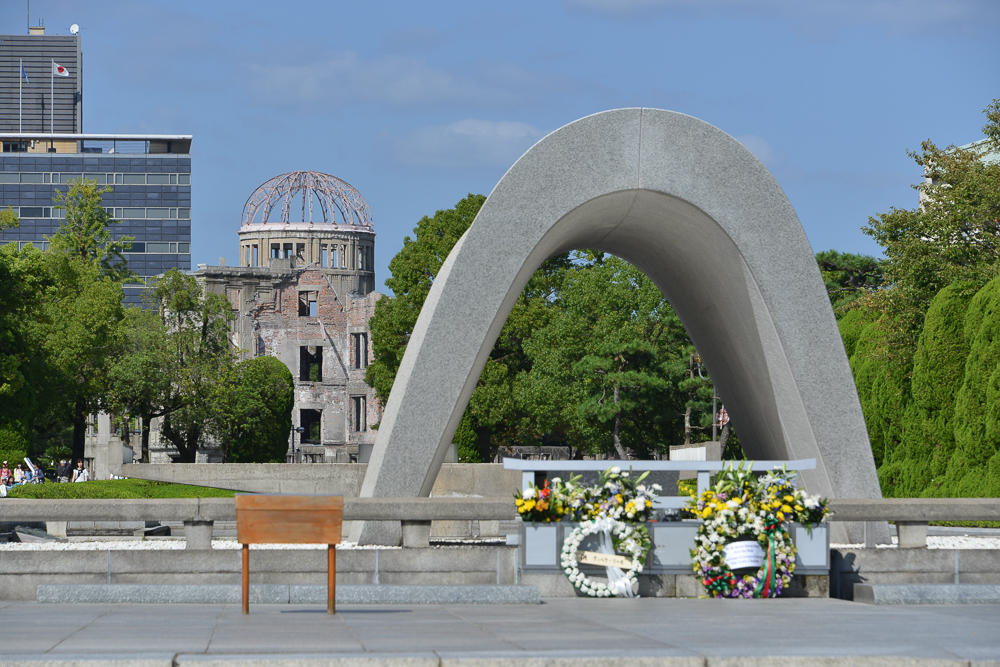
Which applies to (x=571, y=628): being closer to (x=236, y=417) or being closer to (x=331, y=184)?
(x=236, y=417)

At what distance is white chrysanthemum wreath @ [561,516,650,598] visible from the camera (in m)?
12.7

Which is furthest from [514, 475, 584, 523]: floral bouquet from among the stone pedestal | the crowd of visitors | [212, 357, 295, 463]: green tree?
[212, 357, 295, 463]: green tree

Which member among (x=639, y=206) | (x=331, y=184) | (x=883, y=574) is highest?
(x=331, y=184)

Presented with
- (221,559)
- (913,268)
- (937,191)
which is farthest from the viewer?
(937,191)

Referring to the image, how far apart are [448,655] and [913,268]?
25.9 m

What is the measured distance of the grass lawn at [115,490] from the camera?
2619cm

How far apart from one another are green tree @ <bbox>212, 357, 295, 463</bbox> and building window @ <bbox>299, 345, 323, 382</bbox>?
1740 cm

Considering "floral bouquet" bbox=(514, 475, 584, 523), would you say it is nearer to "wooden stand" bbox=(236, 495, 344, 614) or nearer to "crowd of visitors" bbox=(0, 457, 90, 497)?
"wooden stand" bbox=(236, 495, 344, 614)

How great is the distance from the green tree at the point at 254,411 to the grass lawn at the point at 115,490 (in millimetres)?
22979

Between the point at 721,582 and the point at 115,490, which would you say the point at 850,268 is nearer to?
the point at 115,490

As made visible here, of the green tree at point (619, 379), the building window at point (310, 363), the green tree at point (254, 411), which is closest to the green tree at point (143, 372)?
the green tree at point (254, 411)

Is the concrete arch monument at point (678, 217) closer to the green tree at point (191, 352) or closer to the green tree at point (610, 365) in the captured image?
the green tree at point (610, 365)

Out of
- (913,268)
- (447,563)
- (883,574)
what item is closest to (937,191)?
(913,268)

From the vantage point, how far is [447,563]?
13039 mm
